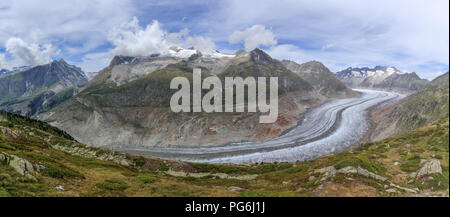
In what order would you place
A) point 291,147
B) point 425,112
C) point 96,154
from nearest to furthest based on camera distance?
point 96,154 < point 425,112 < point 291,147

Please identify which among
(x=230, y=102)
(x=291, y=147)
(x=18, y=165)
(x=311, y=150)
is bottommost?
(x=311, y=150)

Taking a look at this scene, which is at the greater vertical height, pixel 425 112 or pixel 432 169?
pixel 425 112

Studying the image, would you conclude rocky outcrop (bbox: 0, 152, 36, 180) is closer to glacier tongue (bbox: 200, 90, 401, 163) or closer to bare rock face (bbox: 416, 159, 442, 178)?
bare rock face (bbox: 416, 159, 442, 178)

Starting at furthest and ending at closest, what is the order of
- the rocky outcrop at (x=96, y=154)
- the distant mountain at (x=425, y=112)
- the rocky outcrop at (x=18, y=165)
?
the distant mountain at (x=425, y=112) → the rocky outcrop at (x=96, y=154) → the rocky outcrop at (x=18, y=165)

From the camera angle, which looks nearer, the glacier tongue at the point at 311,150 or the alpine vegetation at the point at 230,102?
the glacier tongue at the point at 311,150

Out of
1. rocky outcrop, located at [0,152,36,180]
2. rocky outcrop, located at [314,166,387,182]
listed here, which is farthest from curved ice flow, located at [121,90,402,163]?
rocky outcrop, located at [0,152,36,180]

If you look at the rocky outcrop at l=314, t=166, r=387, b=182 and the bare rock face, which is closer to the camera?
the bare rock face

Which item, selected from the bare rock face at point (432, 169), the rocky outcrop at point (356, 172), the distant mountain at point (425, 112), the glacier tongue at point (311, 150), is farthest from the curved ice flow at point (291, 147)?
the bare rock face at point (432, 169)

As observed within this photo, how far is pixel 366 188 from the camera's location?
2575cm

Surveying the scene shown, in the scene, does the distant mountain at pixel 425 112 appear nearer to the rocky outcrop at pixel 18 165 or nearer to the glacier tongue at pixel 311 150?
the glacier tongue at pixel 311 150

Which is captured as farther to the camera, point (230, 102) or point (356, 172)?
point (230, 102)

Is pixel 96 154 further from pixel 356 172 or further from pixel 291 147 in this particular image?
pixel 291 147

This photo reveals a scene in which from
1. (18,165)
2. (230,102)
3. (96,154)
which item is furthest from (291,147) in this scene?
(18,165)
